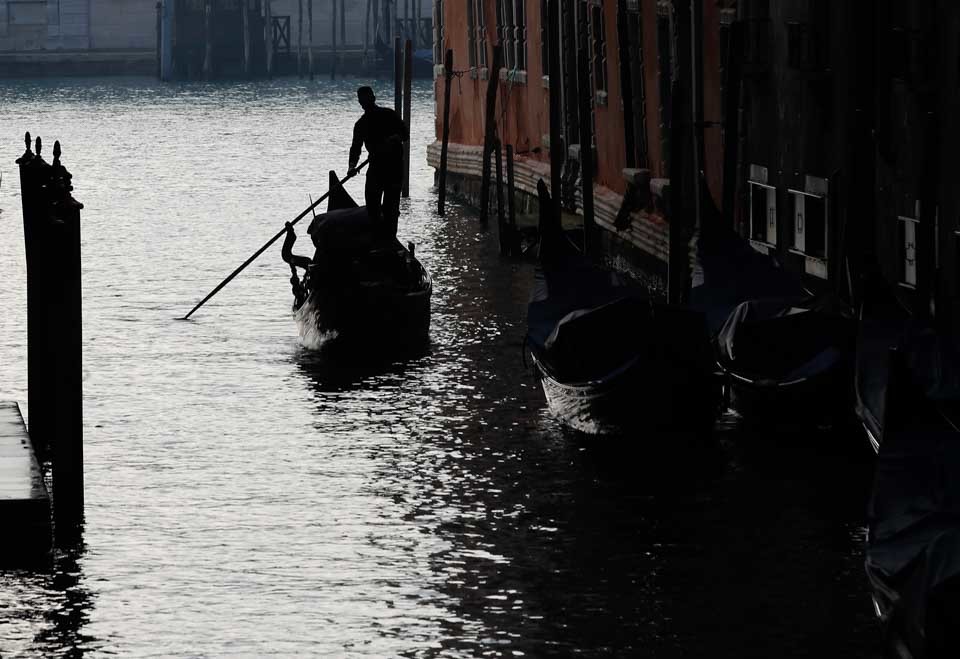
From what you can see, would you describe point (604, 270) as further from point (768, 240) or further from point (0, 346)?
point (0, 346)

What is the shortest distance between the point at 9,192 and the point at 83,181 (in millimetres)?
2536

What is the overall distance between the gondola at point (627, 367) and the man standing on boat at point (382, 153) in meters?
4.82

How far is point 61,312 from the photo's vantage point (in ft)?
38.2

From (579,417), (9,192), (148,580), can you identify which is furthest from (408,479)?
(9,192)

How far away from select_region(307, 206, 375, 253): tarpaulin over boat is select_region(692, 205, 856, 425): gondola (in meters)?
4.11

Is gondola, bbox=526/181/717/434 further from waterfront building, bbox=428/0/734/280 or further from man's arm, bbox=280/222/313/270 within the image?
waterfront building, bbox=428/0/734/280

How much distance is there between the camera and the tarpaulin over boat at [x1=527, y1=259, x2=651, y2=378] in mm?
14383

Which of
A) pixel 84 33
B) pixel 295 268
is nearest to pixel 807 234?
pixel 295 268

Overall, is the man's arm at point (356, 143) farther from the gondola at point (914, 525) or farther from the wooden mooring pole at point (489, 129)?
the gondola at point (914, 525)

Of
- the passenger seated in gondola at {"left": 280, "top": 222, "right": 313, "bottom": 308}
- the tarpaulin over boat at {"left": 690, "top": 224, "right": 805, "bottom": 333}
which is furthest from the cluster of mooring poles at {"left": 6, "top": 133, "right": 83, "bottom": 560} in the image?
the passenger seated in gondola at {"left": 280, "top": 222, "right": 313, "bottom": 308}

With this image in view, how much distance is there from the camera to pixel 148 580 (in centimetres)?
1076

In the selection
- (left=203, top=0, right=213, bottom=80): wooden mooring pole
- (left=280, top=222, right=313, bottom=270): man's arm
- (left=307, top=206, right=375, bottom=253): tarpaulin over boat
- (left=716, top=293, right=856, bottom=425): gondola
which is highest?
(left=203, top=0, right=213, bottom=80): wooden mooring pole

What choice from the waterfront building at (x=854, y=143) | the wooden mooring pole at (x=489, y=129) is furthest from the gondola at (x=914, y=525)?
the wooden mooring pole at (x=489, y=129)

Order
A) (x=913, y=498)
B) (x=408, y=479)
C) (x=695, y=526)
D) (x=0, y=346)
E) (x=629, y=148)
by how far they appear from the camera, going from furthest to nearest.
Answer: (x=629, y=148) → (x=0, y=346) → (x=408, y=479) → (x=695, y=526) → (x=913, y=498)
